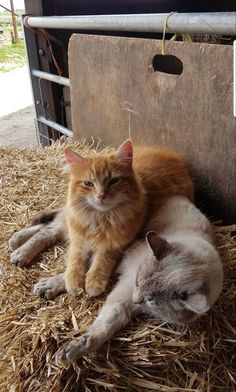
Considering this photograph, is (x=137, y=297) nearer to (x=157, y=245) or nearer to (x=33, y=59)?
(x=157, y=245)

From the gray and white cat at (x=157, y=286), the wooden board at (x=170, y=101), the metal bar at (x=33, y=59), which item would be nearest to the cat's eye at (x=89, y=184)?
the gray and white cat at (x=157, y=286)

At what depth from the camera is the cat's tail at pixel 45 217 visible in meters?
1.93

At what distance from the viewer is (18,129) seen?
203 inches

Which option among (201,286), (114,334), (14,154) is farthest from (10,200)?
(201,286)

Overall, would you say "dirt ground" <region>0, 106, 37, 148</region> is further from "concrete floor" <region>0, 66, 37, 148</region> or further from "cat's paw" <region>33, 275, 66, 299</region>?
"cat's paw" <region>33, 275, 66, 299</region>

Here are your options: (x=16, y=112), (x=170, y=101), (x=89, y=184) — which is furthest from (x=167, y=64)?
(x=16, y=112)

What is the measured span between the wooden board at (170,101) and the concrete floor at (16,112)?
5.89 feet

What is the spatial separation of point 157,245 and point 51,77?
2.06 m

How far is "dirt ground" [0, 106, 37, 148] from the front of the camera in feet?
15.5

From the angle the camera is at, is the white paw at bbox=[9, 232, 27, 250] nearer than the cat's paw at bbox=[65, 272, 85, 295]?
No

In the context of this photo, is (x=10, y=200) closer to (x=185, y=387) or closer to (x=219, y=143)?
(x=219, y=143)

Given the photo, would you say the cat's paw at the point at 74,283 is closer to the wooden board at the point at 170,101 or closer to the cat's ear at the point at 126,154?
the cat's ear at the point at 126,154

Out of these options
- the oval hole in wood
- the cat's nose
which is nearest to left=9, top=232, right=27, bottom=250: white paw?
the cat's nose

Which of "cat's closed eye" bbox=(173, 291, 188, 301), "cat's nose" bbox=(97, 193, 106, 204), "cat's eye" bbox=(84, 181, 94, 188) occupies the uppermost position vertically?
"cat's eye" bbox=(84, 181, 94, 188)
